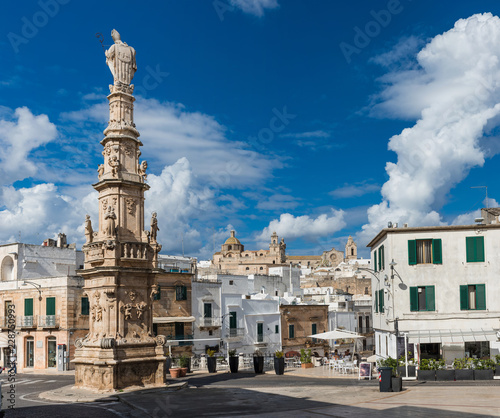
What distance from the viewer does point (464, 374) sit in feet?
74.3

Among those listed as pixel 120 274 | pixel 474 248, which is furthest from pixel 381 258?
pixel 120 274

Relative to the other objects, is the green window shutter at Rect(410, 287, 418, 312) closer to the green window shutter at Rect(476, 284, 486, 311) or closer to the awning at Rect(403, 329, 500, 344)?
the awning at Rect(403, 329, 500, 344)

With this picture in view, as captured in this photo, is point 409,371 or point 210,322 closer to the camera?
point 409,371

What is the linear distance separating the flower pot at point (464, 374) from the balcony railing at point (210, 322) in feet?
88.1

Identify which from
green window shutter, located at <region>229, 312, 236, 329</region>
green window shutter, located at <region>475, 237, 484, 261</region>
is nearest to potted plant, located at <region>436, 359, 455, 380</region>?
green window shutter, located at <region>475, 237, 484, 261</region>

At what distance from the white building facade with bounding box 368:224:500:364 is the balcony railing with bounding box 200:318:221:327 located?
1955 centimetres

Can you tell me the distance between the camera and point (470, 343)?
29219 millimetres

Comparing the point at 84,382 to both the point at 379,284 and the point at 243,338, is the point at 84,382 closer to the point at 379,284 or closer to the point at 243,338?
the point at 379,284

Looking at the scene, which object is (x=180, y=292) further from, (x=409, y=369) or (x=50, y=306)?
(x=409, y=369)

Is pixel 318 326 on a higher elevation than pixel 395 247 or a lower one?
lower

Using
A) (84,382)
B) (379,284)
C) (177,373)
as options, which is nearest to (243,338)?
(379,284)

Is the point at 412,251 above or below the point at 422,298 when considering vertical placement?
above

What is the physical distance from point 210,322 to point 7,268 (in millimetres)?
18027

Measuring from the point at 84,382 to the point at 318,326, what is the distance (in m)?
35.9
